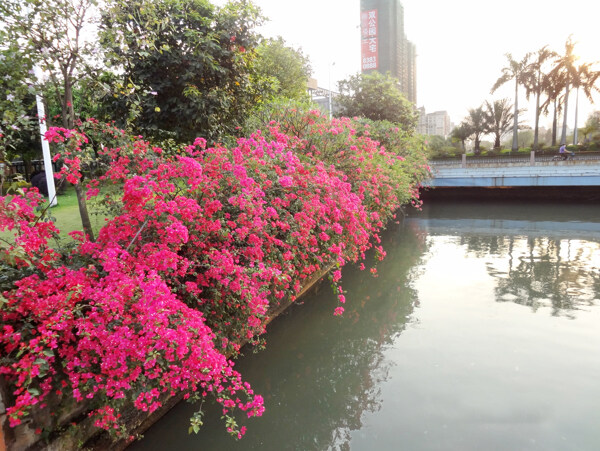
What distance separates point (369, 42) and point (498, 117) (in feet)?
176

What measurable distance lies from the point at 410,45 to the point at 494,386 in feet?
332

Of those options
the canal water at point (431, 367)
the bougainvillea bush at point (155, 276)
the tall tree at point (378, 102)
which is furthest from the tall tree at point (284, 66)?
the bougainvillea bush at point (155, 276)

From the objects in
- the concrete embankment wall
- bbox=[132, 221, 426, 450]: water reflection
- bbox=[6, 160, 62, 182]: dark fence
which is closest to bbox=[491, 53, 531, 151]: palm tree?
bbox=[132, 221, 426, 450]: water reflection

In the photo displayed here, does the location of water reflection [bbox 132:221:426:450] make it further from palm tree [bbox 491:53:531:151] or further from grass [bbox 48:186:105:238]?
palm tree [bbox 491:53:531:151]

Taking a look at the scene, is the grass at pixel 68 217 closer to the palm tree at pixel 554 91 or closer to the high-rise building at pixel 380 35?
the palm tree at pixel 554 91

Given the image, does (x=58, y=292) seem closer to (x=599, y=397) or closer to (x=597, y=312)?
(x=599, y=397)

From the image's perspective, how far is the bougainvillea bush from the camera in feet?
9.23

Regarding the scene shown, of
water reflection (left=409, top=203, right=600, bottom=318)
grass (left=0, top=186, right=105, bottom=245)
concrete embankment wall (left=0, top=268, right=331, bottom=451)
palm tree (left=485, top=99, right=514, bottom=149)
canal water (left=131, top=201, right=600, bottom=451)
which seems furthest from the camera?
palm tree (left=485, top=99, right=514, bottom=149)

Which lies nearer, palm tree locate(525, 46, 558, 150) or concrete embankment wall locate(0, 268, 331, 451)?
concrete embankment wall locate(0, 268, 331, 451)

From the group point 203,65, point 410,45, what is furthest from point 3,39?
point 410,45

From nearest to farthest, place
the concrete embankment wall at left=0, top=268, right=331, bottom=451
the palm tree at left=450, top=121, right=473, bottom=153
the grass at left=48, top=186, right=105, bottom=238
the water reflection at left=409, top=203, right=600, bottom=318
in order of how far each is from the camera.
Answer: the concrete embankment wall at left=0, top=268, right=331, bottom=451 → the grass at left=48, top=186, right=105, bottom=238 → the water reflection at left=409, top=203, right=600, bottom=318 → the palm tree at left=450, top=121, right=473, bottom=153

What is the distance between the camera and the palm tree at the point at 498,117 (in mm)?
36469

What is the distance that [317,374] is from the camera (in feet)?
17.2

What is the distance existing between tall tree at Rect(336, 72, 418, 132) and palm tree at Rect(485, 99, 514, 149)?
19781 millimetres
